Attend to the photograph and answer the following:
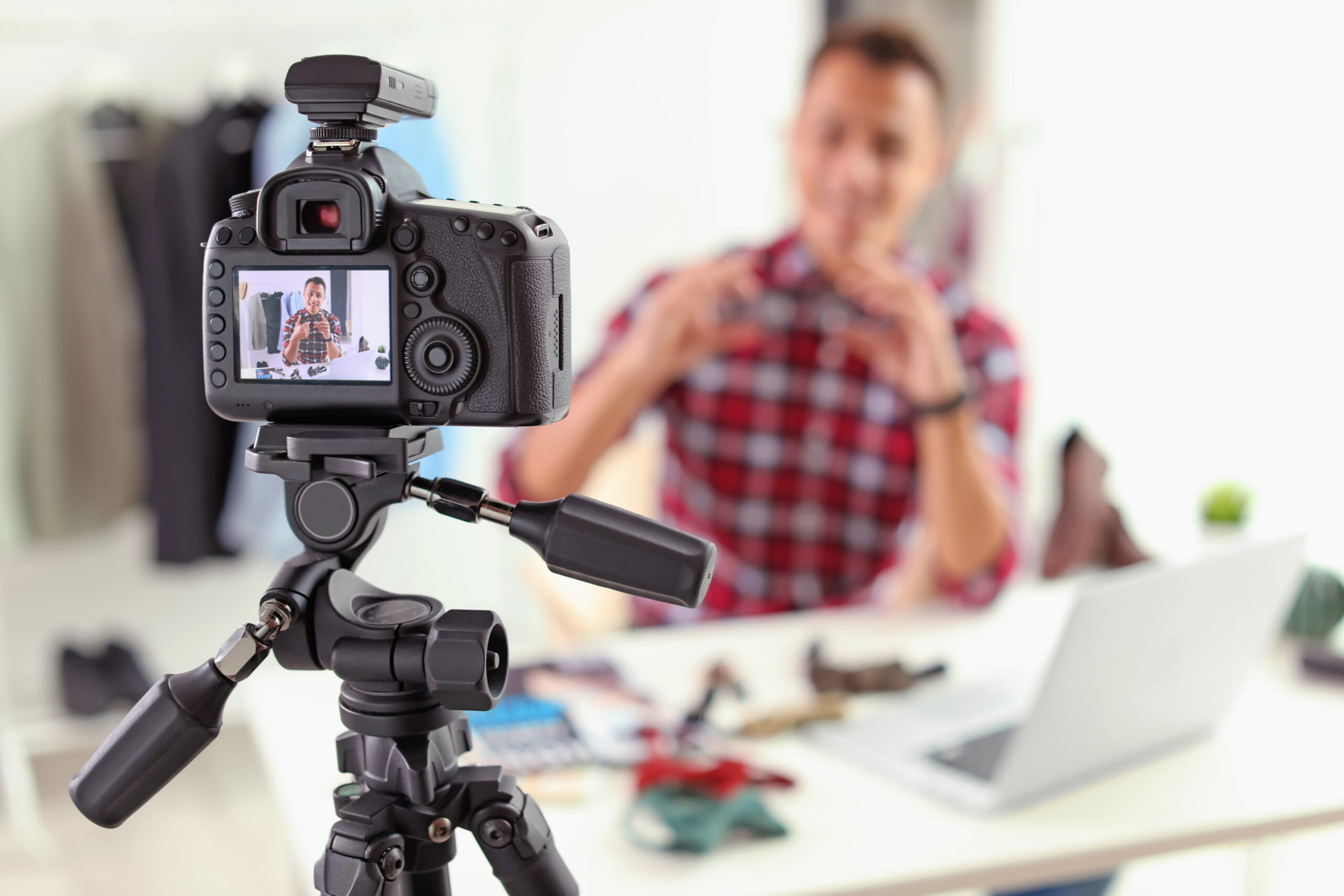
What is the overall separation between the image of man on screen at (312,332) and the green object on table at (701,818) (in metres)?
0.55

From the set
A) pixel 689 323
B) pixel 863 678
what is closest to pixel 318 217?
pixel 863 678

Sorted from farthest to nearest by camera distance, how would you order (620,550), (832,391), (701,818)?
(832,391), (701,818), (620,550)

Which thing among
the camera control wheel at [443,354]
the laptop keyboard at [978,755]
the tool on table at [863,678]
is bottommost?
the tool on table at [863,678]

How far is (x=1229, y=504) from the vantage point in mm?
1387

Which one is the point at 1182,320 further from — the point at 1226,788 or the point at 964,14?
the point at 1226,788

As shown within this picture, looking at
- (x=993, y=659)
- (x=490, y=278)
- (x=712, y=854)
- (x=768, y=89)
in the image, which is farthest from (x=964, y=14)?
(x=490, y=278)

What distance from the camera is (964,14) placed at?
277 centimetres

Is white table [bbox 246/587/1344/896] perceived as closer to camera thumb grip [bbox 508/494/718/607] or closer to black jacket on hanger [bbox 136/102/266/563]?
camera thumb grip [bbox 508/494/718/607]

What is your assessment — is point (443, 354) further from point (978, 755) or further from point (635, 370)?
point (635, 370)

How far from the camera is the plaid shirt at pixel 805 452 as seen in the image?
175cm

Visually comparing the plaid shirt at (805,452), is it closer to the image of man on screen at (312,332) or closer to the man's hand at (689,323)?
the man's hand at (689,323)

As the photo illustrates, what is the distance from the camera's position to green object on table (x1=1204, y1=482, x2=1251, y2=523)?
4.54 feet

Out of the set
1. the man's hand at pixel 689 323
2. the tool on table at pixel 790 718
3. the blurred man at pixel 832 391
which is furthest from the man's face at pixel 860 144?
the tool on table at pixel 790 718

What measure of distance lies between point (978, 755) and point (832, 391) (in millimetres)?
806
